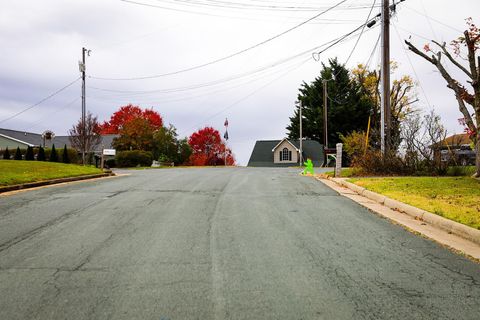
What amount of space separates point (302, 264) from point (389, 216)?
4.31 metres

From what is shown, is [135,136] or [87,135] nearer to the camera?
[87,135]

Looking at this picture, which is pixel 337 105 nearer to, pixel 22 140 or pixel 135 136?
pixel 135 136

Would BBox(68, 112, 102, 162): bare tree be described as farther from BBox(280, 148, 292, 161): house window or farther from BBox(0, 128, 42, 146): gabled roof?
BBox(280, 148, 292, 161): house window

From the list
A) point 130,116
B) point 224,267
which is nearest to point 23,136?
point 130,116

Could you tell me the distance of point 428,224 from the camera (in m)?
8.04

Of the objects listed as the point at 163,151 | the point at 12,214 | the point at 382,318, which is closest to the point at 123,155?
the point at 163,151

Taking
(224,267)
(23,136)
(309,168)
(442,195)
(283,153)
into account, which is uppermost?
(23,136)

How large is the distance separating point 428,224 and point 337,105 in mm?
45306

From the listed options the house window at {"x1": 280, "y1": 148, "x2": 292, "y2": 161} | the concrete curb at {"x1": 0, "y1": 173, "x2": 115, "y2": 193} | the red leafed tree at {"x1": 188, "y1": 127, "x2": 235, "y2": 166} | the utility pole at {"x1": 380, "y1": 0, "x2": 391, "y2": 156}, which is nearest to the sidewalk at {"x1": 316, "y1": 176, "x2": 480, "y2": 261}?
the utility pole at {"x1": 380, "y1": 0, "x2": 391, "y2": 156}

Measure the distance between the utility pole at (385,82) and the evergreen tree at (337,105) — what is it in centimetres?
3126

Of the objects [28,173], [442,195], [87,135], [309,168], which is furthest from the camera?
[87,135]

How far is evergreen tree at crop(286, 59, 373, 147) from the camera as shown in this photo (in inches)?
2016

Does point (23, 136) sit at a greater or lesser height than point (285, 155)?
greater

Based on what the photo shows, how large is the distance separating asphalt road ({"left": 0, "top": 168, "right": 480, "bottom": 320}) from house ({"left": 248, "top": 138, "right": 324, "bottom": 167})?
47072mm
